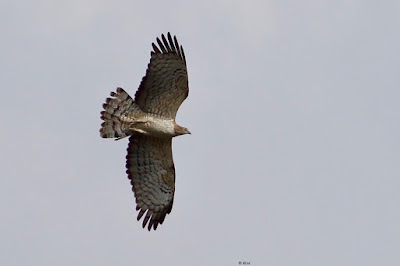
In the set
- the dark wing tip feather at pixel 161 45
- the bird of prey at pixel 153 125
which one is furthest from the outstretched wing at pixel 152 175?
the dark wing tip feather at pixel 161 45

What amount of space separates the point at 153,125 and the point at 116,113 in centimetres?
77

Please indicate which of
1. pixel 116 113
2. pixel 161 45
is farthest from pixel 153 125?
pixel 161 45

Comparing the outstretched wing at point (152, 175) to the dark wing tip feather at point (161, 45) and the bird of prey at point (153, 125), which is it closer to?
the bird of prey at point (153, 125)

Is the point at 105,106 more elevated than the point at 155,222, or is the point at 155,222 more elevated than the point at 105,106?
the point at 105,106

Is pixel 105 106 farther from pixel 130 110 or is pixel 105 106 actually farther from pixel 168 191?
pixel 168 191

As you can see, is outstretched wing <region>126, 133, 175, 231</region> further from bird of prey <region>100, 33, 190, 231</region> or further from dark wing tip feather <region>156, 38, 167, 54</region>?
dark wing tip feather <region>156, 38, 167, 54</region>

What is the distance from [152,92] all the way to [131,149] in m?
1.34

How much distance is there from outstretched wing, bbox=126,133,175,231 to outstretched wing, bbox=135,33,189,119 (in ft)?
2.62

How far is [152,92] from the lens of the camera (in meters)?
20.5

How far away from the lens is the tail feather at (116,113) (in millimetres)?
20328

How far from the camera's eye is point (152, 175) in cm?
2130

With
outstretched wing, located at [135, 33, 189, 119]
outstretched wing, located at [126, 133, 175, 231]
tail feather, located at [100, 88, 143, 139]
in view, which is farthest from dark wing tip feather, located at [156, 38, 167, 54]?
outstretched wing, located at [126, 133, 175, 231]

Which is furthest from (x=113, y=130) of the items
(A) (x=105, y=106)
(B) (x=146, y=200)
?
(B) (x=146, y=200)

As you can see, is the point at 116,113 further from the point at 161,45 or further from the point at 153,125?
the point at 161,45
